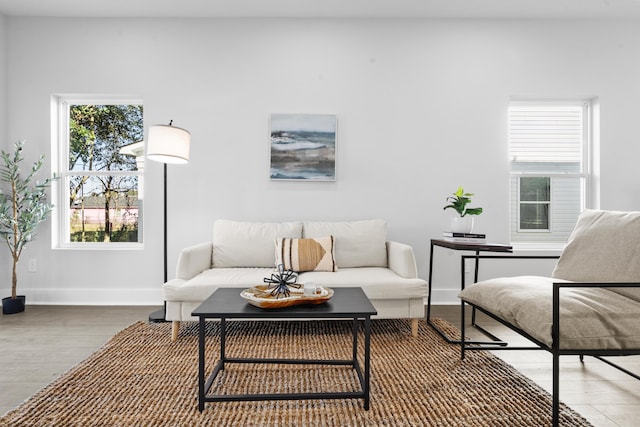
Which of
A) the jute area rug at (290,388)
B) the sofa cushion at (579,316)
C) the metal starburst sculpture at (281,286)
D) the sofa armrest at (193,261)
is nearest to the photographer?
the sofa cushion at (579,316)

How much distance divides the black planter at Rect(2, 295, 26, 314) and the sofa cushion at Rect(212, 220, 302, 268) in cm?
177

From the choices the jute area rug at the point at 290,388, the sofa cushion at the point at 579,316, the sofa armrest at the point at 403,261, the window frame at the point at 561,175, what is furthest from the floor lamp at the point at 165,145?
the window frame at the point at 561,175

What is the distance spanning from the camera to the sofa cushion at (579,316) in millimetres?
1447

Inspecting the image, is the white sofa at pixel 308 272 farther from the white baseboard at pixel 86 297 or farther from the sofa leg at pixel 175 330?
the white baseboard at pixel 86 297

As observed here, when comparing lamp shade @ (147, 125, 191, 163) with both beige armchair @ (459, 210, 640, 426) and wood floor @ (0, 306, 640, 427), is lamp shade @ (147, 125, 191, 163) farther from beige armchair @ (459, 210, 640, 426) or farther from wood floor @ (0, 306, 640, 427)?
beige armchair @ (459, 210, 640, 426)

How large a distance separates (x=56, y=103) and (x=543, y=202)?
16.1 ft

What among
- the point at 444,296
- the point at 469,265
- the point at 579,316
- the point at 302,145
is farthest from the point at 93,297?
the point at 579,316

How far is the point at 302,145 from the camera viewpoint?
3.61 metres

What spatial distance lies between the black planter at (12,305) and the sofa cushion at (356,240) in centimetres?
255

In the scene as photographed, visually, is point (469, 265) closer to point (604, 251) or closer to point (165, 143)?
point (604, 251)

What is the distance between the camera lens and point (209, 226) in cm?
362

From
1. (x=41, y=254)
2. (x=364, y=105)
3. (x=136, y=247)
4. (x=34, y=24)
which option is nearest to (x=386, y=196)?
(x=364, y=105)

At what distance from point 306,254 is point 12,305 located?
260 cm

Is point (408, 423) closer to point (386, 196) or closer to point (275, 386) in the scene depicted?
point (275, 386)
